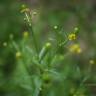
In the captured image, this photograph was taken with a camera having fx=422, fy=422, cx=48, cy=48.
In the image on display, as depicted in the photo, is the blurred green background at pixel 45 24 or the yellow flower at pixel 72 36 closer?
the yellow flower at pixel 72 36

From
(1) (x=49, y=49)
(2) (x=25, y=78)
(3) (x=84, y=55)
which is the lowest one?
(3) (x=84, y=55)

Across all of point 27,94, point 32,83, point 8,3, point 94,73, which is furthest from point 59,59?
point 8,3

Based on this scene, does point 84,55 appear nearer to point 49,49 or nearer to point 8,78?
point 8,78

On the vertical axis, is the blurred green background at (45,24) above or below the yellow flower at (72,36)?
below

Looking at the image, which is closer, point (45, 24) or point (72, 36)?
point (72, 36)

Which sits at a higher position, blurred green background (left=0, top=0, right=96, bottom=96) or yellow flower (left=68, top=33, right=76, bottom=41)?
yellow flower (left=68, top=33, right=76, bottom=41)

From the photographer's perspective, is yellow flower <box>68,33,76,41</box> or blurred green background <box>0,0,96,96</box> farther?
blurred green background <box>0,0,96,96</box>

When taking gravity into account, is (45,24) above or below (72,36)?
below

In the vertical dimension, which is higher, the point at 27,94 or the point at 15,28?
the point at 15,28
